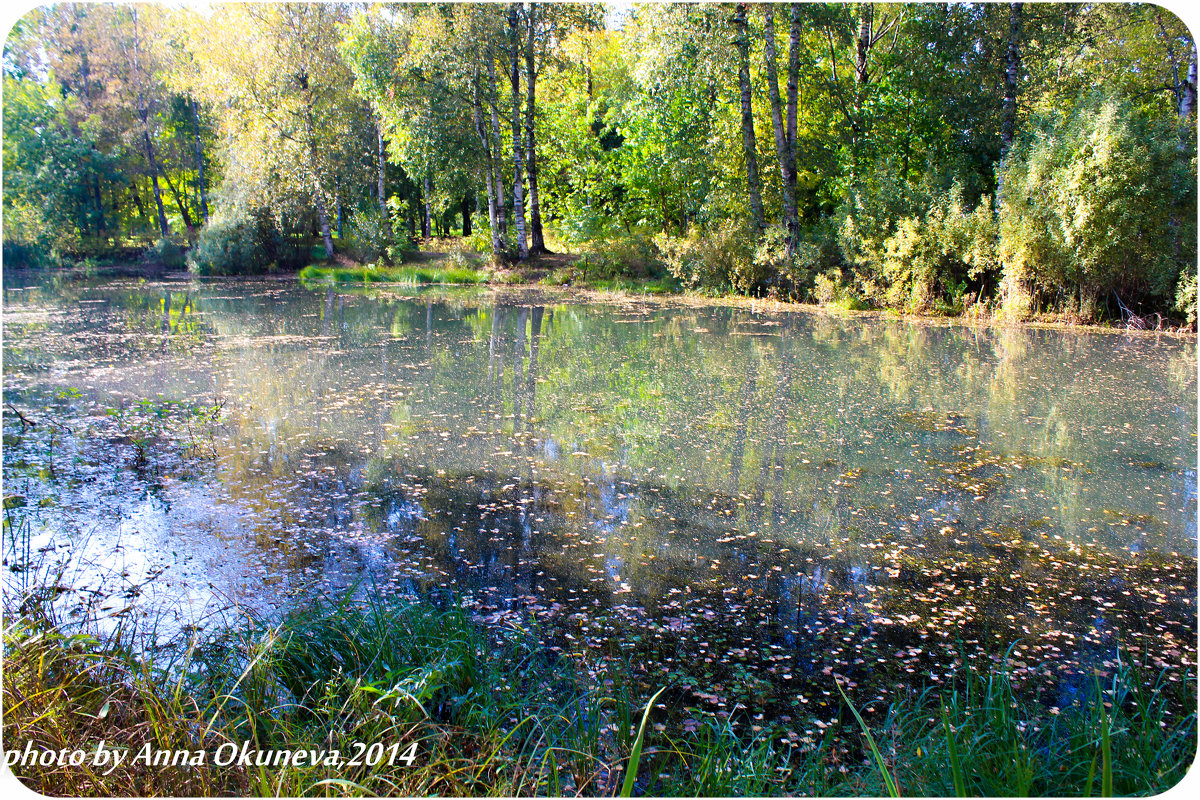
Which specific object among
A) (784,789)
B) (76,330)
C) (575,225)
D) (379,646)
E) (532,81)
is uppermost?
(532,81)

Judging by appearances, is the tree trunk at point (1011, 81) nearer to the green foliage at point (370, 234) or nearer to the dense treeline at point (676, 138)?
the dense treeline at point (676, 138)

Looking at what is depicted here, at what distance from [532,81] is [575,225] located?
4559mm

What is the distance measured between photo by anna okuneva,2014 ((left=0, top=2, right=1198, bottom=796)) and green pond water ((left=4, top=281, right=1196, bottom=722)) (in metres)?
0.04

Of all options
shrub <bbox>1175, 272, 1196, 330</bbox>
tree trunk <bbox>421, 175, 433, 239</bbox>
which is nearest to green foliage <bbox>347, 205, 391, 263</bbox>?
tree trunk <bbox>421, 175, 433, 239</bbox>

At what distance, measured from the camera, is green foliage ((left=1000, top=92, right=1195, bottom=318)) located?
41.5ft

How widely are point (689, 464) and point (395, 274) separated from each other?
2128 centimetres

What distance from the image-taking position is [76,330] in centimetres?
1309

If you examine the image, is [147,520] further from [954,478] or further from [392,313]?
[392,313]

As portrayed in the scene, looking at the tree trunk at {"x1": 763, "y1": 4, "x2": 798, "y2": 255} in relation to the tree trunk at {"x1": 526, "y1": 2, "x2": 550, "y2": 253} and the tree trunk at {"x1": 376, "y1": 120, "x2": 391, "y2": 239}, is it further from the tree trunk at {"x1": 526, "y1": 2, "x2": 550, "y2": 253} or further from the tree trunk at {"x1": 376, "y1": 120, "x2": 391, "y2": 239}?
the tree trunk at {"x1": 376, "y1": 120, "x2": 391, "y2": 239}

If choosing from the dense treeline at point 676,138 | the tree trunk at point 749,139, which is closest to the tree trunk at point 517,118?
the dense treeline at point 676,138

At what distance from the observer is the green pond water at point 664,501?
3.61 metres

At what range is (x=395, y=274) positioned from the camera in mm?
25578

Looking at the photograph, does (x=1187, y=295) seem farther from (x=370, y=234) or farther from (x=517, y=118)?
(x=370, y=234)

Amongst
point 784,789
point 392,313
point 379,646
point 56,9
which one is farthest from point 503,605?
point 56,9
